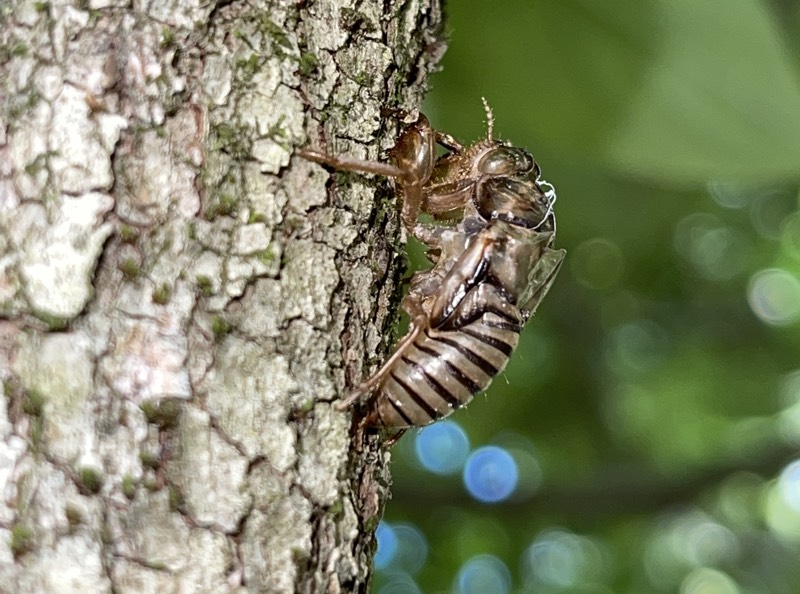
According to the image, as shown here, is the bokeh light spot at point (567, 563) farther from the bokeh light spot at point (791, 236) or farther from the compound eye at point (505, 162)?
the compound eye at point (505, 162)

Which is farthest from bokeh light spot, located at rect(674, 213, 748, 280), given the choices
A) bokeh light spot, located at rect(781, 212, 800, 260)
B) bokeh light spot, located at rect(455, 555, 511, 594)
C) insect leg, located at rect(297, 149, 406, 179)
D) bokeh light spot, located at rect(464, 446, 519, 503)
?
insect leg, located at rect(297, 149, 406, 179)

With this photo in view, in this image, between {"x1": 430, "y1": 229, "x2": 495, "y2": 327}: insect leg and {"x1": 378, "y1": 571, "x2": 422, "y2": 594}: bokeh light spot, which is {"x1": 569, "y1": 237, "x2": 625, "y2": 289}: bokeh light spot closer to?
{"x1": 378, "y1": 571, "x2": 422, "y2": 594}: bokeh light spot

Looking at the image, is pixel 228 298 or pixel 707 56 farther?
pixel 707 56

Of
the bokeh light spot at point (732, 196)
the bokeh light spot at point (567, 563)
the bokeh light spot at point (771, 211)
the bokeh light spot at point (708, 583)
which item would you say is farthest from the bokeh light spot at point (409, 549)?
the bokeh light spot at point (771, 211)

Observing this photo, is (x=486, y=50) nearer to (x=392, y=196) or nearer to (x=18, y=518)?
(x=392, y=196)

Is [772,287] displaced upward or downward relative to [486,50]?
upward

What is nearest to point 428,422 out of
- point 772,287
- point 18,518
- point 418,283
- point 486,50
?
point 418,283

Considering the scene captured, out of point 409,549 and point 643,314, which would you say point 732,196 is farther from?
point 409,549
